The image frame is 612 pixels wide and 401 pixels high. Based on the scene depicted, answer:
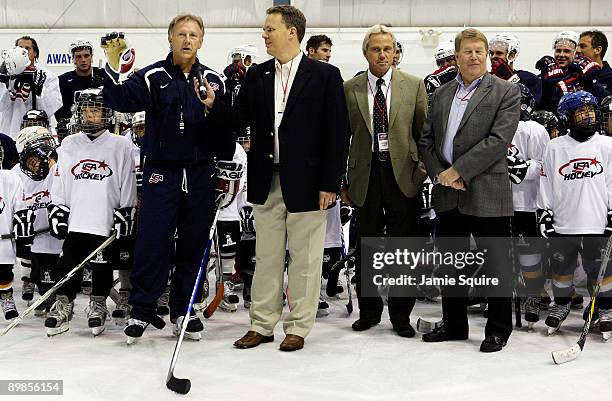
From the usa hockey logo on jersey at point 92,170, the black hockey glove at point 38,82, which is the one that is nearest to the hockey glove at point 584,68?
the usa hockey logo on jersey at point 92,170

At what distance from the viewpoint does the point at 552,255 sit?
463 cm

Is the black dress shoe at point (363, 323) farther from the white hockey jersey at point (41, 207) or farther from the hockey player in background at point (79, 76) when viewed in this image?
the hockey player in background at point (79, 76)

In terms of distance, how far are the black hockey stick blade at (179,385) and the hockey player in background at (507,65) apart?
9.32 feet

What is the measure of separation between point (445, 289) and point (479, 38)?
1178mm

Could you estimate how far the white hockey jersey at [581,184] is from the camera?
4.39 metres

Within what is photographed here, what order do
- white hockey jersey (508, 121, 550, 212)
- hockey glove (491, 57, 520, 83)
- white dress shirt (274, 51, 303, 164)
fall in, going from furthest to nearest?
1. hockey glove (491, 57, 520, 83)
2. white hockey jersey (508, 121, 550, 212)
3. white dress shirt (274, 51, 303, 164)

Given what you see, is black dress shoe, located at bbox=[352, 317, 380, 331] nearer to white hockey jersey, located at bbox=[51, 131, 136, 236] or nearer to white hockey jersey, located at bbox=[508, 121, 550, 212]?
white hockey jersey, located at bbox=[508, 121, 550, 212]

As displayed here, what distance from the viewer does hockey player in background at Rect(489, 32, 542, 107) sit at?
5342 mm

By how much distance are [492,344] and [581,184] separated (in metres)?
0.93

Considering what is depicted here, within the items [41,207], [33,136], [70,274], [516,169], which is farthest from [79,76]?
[516,169]

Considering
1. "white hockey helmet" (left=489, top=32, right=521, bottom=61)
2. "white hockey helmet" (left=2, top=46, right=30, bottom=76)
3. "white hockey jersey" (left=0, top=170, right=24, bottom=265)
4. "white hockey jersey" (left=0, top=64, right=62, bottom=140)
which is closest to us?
"white hockey jersey" (left=0, top=170, right=24, bottom=265)

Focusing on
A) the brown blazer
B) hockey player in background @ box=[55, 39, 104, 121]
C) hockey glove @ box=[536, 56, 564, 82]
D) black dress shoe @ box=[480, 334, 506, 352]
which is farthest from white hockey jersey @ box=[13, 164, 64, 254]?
hockey glove @ box=[536, 56, 564, 82]

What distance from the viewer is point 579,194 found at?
4.40 m

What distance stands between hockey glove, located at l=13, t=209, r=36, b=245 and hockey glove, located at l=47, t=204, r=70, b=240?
17 centimetres
